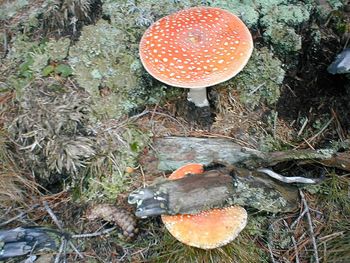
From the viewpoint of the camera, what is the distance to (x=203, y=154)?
3.32 m

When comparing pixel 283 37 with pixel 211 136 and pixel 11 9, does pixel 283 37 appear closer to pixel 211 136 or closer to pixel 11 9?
pixel 211 136

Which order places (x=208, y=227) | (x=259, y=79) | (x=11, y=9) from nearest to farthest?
(x=208, y=227) → (x=259, y=79) → (x=11, y=9)

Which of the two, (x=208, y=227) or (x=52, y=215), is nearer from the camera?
(x=208, y=227)

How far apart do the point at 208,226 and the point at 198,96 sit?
3.55 ft

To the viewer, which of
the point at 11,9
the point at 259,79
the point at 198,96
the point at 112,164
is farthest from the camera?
the point at 11,9

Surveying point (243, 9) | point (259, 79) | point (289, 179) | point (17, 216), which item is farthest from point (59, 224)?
point (243, 9)

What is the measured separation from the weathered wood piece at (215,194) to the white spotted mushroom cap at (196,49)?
704 millimetres

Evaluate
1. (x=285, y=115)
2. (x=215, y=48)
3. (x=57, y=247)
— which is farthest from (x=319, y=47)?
(x=57, y=247)

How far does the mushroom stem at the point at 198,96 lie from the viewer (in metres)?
3.32

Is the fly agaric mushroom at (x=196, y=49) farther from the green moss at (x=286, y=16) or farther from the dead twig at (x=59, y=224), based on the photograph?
the dead twig at (x=59, y=224)

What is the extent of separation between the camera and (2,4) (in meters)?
3.92

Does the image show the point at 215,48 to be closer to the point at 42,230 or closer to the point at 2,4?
the point at 42,230

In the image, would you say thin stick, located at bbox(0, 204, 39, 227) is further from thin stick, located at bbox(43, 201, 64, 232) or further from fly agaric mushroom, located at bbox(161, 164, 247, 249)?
fly agaric mushroom, located at bbox(161, 164, 247, 249)

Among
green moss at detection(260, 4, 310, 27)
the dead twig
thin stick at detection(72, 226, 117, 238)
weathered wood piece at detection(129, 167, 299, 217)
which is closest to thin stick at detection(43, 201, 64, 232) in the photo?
the dead twig
